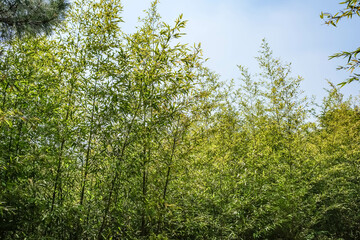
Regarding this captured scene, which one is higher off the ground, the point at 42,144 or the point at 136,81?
the point at 136,81

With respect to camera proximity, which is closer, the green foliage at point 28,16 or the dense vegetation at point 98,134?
the dense vegetation at point 98,134

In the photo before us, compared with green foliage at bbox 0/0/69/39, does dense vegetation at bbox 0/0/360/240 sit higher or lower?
lower

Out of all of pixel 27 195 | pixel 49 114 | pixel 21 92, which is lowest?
pixel 27 195

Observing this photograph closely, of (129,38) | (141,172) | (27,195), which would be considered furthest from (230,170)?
(27,195)

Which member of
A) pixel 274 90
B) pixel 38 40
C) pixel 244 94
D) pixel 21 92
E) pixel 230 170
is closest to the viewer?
pixel 21 92

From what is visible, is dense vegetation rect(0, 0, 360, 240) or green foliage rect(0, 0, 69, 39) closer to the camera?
dense vegetation rect(0, 0, 360, 240)

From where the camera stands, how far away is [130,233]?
9.30 feet

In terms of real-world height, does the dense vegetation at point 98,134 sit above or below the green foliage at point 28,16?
below

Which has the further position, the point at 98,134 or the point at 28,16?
the point at 28,16

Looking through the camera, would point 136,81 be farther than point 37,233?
Yes

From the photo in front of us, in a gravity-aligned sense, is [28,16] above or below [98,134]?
above

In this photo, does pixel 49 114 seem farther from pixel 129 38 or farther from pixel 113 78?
pixel 129 38

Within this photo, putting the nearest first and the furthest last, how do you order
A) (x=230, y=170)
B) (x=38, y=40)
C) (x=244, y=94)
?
(x=38, y=40) → (x=230, y=170) → (x=244, y=94)

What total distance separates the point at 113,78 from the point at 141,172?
109cm
